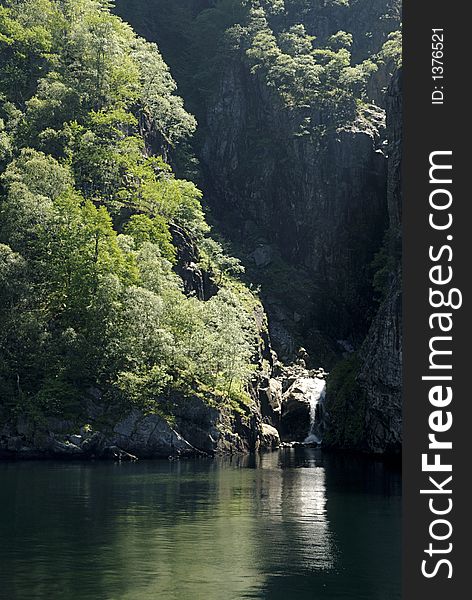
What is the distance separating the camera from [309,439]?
108 metres

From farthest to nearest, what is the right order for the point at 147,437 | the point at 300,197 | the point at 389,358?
the point at 300,197 < the point at 389,358 < the point at 147,437

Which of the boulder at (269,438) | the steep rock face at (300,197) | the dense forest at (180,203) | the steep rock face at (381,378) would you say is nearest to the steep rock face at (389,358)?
the steep rock face at (381,378)

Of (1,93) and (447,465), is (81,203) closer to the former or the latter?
(1,93)

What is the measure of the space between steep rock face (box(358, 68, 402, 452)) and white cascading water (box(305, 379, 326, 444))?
12.1 meters

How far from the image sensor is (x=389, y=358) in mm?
90875

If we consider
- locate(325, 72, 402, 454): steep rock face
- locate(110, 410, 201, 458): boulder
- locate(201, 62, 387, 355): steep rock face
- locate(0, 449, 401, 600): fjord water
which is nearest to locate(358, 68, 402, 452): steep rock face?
locate(325, 72, 402, 454): steep rock face

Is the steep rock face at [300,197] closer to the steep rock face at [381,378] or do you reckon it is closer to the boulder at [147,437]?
the steep rock face at [381,378]

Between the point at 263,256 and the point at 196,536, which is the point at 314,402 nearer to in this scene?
the point at 263,256

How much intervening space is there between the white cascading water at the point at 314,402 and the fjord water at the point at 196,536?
37247mm

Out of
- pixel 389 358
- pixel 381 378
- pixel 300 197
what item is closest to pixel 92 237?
pixel 389 358

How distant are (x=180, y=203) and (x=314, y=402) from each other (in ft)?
92.0

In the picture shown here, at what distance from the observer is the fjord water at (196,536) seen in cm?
3198

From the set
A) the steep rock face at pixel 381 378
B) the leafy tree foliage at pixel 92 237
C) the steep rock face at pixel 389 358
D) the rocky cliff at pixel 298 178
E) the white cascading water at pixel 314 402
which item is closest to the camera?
the leafy tree foliage at pixel 92 237

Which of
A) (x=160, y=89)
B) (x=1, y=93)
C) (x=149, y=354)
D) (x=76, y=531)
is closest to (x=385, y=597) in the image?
(x=76, y=531)
